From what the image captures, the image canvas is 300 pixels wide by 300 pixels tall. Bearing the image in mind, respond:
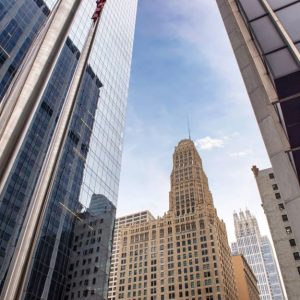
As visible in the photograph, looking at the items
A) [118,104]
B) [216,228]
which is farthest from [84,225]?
[216,228]

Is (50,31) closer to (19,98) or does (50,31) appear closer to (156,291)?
(19,98)

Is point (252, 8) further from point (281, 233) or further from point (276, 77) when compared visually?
point (281, 233)

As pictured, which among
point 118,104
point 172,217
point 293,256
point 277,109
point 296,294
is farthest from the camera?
point 172,217

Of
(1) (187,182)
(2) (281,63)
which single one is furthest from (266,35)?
(1) (187,182)

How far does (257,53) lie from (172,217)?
130 meters

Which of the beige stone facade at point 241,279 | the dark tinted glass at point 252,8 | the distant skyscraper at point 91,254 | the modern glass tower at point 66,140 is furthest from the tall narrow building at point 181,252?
the dark tinted glass at point 252,8

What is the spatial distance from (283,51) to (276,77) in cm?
128

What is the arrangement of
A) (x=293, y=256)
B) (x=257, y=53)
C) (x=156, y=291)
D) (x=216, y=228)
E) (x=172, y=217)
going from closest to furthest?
(x=257, y=53), (x=293, y=256), (x=156, y=291), (x=216, y=228), (x=172, y=217)

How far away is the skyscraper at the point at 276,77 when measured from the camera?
10227 millimetres

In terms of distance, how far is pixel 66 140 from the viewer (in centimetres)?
6247

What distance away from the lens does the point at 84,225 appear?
57281 mm

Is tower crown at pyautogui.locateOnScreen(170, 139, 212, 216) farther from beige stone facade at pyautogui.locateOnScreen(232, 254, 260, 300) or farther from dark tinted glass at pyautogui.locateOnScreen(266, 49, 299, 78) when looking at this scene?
dark tinted glass at pyautogui.locateOnScreen(266, 49, 299, 78)

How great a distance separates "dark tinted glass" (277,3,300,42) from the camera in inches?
492

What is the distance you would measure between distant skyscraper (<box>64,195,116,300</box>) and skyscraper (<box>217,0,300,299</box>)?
1902 inches
